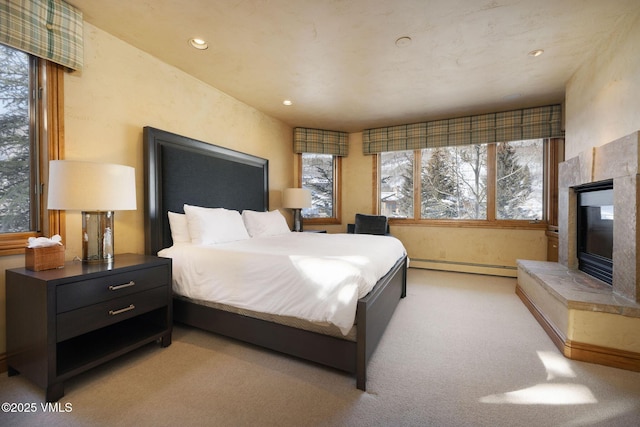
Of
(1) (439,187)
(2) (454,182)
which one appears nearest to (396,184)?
(1) (439,187)

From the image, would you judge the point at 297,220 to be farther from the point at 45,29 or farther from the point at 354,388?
the point at 45,29

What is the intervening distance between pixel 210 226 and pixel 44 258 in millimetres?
1175

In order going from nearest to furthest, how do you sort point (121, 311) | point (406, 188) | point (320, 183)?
point (121, 311) < point (406, 188) < point (320, 183)

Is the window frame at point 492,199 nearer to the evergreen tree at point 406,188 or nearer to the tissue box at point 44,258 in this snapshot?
the evergreen tree at point 406,188

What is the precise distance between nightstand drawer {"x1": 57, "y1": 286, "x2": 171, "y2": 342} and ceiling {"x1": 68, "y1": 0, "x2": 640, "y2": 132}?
2083mm

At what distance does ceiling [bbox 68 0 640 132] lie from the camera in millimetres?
1984

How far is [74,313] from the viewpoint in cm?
154

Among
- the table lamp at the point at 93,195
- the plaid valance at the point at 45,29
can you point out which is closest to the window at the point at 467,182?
the table lamp at the point at 93,195

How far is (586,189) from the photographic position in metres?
2.71

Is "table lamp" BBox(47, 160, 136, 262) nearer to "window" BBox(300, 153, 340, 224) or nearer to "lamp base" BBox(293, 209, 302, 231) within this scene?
"lamp base" BBox(293, 209, 302, 231)

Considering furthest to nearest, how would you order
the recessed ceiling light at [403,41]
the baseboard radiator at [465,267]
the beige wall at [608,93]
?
the baseboard radiator at [465,267]
the recessed ceiling light at [403,41]
the beige wall at [608,93]

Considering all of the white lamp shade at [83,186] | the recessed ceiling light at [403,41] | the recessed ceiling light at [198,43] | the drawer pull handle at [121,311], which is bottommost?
the drawer pull handle at [121,311]

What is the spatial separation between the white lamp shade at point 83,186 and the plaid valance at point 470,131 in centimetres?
405

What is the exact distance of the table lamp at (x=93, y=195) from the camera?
68.6 inches
